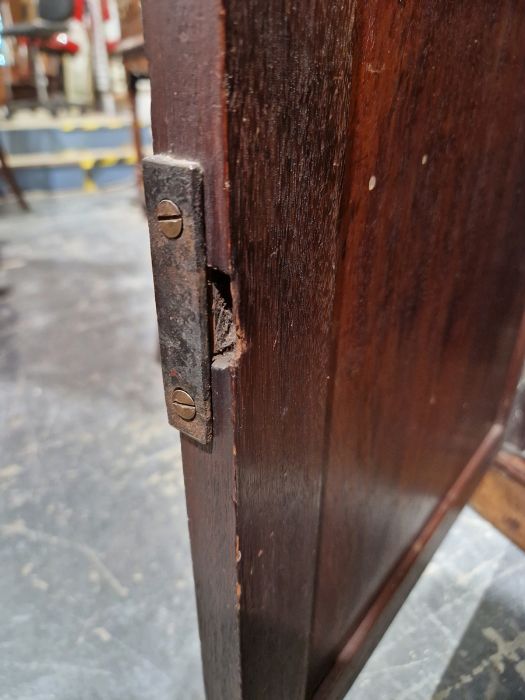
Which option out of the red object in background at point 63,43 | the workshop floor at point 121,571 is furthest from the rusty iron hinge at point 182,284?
the red object in background at point 63,43

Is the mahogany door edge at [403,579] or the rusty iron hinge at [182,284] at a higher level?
the rusty iron hinge at [182,284]

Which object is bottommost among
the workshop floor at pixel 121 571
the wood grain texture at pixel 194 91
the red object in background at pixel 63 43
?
the workshop floor at pixel 121 571

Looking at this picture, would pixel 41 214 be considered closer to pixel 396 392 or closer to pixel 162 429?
pixel 162 429

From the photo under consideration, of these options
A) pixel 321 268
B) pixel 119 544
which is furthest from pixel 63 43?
pixel 321 268

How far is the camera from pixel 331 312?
41 cm

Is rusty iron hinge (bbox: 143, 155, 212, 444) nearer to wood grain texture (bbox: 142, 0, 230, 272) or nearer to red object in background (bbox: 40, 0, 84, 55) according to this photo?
wood grain texture (bbox: 142, 0, 230, 272)

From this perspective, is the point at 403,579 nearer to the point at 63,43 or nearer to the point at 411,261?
the point at 411,261

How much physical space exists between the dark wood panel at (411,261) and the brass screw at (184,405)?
153 mm

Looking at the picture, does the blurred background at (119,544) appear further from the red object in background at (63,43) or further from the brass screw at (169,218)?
the red object in background at (63,43)

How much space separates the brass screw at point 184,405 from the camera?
35 cm

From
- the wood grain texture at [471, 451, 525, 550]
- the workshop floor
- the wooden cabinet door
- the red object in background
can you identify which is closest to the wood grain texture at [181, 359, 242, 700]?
the wooden cabinet door

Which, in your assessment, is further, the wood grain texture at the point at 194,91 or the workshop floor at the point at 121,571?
the workshop floor at the point at 121,571

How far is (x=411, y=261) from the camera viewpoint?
1.70 feet

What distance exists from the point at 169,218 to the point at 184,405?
0.13m
